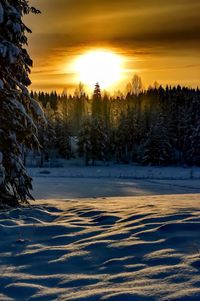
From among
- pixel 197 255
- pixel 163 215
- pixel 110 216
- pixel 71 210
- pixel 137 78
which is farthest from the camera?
pixel 137 78

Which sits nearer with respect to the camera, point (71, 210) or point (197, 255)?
point (197, 255)

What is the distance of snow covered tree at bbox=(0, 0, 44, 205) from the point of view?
35.1 ft

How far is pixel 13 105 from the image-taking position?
11.0 metres

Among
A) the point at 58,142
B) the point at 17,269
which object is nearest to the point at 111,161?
the point at 58,142

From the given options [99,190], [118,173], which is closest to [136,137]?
[118,173]

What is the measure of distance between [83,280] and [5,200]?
670cm

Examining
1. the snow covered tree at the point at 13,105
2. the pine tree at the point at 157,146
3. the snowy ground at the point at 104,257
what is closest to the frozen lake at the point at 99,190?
the snow covered tree at the point at 13,105

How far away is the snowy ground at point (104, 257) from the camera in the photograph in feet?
14.5

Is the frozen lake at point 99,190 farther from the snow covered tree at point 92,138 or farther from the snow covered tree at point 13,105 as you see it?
the snow covered tree at point 92,138

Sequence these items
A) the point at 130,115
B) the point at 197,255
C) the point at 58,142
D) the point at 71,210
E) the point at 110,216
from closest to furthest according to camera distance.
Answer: the point at 197,255, the point at 110,216, the point at 71,210, the point at 58,142, the point at 130,115

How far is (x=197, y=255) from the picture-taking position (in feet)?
17.3

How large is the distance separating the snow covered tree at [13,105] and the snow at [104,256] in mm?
2474

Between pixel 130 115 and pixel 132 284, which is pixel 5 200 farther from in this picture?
pixel 130 115

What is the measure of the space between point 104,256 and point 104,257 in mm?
43
